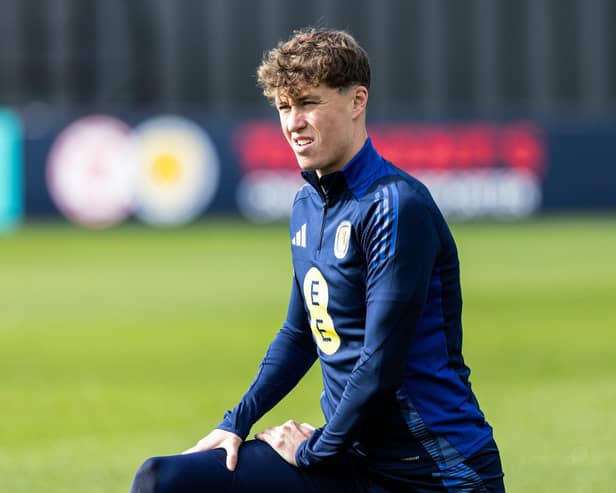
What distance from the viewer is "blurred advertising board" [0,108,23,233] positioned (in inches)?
821

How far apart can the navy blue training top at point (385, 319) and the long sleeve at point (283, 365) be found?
190 mm

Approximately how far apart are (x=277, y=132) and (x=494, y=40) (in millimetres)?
8204

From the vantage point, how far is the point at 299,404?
26.4 ft

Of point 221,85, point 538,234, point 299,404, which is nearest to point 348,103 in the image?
point 299,404

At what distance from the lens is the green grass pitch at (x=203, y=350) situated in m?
6.69

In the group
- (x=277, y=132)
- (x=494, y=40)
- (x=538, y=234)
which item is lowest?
(x=538, y=234)

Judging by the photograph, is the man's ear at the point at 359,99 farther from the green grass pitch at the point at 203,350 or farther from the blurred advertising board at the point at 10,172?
the blurred advertising board at the point at 10,172

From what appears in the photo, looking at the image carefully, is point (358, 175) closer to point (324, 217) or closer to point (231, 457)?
point (324, 217)

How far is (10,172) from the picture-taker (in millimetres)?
20922

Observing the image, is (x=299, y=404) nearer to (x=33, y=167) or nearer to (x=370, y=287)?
(x=370, y=287)

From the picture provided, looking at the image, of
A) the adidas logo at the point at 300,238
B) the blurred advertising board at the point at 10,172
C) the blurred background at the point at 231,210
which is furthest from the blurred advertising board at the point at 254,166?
the adidas logo at the point at 300,238

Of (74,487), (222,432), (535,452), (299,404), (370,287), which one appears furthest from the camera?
(299,404)

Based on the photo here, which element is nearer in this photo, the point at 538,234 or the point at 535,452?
the point at 535,452

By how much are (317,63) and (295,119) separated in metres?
0.19
